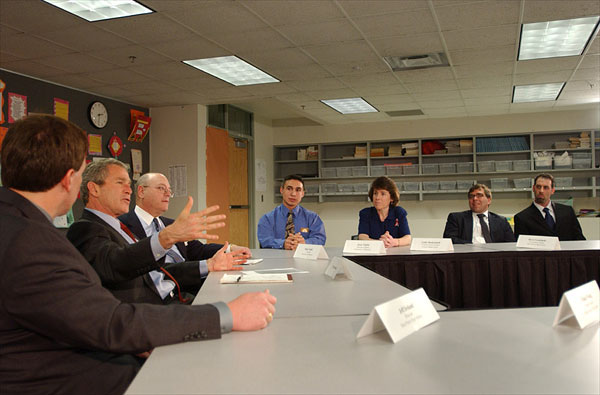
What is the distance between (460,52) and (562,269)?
8.16 feet

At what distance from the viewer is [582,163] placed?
7.75 m

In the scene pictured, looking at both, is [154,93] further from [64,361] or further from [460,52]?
[64,361]

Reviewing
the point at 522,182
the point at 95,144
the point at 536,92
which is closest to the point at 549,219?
the point at 536,92

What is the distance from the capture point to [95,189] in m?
2.13

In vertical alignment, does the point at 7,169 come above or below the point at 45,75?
below

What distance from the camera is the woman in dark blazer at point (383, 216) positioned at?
3.97 m

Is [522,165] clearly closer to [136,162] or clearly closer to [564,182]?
[564,182]

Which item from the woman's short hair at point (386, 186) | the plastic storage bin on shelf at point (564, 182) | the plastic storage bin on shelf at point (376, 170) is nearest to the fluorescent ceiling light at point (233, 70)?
the woman's short hair at point (386, 186)

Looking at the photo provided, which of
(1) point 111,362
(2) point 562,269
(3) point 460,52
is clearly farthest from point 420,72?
(1) point 111,362

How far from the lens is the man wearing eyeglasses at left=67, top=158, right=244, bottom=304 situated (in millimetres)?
1675

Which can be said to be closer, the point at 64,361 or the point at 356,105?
the point at 64,361

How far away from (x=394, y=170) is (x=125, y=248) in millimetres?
7557

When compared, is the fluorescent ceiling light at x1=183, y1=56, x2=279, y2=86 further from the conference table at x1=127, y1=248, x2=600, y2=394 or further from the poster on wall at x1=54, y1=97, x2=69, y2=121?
the conference table at x1=127, y1=248, x2=600, y2=394

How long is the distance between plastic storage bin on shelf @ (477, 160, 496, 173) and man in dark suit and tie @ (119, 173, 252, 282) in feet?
20.8
